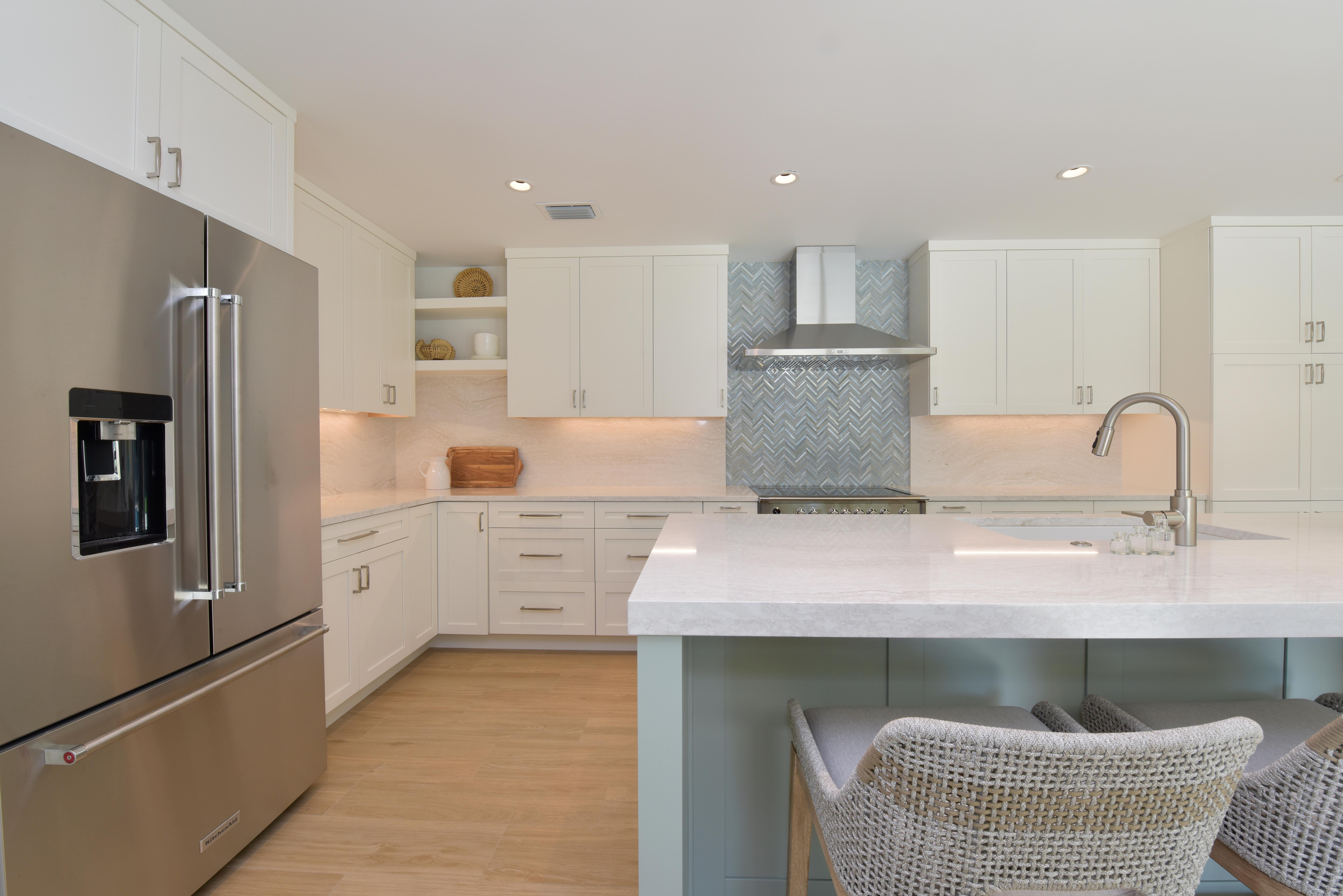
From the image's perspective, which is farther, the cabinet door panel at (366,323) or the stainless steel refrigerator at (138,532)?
the cabinet door panel at (366,323)

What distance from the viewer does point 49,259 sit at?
1196mm

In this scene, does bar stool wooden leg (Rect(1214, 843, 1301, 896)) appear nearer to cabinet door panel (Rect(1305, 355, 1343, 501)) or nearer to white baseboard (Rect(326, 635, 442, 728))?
white baseboard (Rect(326, 635, 442, 728))

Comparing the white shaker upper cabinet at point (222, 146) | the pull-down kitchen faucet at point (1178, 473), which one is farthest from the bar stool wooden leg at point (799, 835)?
the white shaker upper cabinet at point (222, 146)

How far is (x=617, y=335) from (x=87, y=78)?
8.26 ft

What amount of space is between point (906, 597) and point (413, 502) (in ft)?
9.08

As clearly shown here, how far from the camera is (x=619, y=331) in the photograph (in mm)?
3750

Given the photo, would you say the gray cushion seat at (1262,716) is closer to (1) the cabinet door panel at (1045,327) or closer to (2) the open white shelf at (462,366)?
(1) the cabinet door panel at (1045,327)

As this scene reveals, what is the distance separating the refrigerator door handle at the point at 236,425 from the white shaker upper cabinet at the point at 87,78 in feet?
1.08

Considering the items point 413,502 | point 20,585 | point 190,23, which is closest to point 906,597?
point 20,585

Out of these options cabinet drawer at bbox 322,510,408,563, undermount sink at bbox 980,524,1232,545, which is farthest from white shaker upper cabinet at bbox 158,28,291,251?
undermount sink at bbox 980,524,1232,545

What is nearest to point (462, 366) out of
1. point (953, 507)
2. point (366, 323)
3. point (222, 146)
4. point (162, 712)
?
point (366, 323)

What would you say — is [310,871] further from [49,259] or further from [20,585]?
[49,259]

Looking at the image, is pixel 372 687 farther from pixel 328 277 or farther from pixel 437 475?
pixel 328 277

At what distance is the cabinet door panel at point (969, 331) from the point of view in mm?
3695
